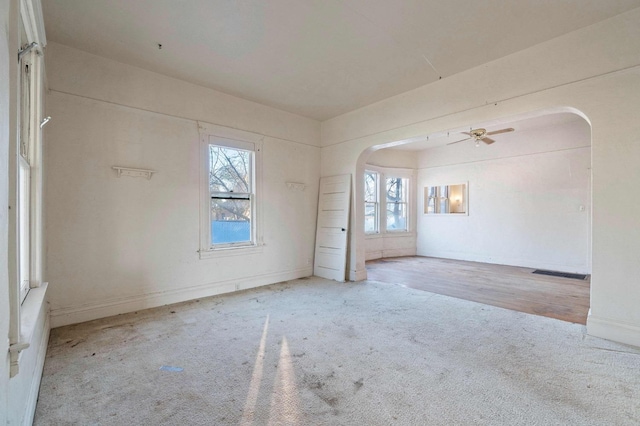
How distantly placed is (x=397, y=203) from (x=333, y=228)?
3.38 meters

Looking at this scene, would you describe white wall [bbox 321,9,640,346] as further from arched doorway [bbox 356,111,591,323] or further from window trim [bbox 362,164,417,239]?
window trim [bbox 362,164,417,239]

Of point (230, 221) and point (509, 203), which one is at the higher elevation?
point (509, 203)

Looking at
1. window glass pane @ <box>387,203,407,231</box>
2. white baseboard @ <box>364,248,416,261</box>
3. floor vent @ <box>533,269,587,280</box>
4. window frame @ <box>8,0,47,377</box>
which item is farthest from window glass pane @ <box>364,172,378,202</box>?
window frame @ <box>8,0,47,377</box>

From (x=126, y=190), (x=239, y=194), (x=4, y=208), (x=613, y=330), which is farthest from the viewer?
(x=239, y=194)

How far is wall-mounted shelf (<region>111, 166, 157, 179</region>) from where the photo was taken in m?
3.48

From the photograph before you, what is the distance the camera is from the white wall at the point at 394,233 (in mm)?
7523

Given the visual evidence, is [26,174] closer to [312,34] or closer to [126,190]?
[126,190]

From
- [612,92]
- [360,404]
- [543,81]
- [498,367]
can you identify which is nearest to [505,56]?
[543,81]

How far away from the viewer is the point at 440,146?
7.68m

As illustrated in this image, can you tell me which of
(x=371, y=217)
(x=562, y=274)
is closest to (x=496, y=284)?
(x=562, y=274)

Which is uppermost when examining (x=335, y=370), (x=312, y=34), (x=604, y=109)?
(x=312, y=34)

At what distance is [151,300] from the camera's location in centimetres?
373

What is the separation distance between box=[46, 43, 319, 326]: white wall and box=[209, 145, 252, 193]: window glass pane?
266mm

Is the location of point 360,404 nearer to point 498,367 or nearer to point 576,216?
point 498,367
